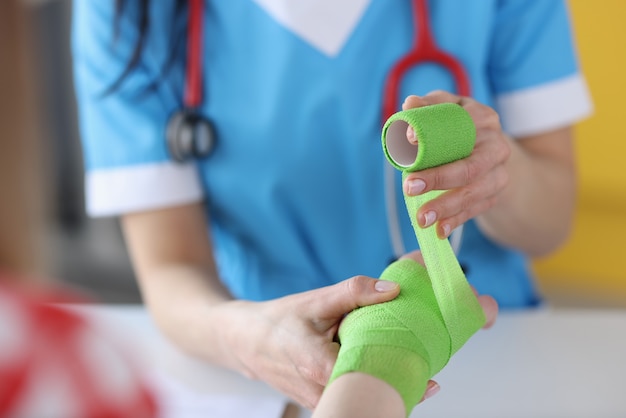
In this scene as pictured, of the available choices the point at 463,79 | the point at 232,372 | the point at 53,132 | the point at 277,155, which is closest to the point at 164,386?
the point at 232,372

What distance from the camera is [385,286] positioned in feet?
1.29

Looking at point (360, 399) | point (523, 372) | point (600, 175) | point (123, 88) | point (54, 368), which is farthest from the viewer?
point (600, 175)

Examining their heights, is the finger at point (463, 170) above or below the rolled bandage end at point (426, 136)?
below

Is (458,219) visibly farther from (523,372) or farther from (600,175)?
(600,175)

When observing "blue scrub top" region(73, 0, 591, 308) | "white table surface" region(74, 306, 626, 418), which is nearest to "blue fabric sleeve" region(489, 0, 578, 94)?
"blue scrub top" region(73, 0, 591, 308)

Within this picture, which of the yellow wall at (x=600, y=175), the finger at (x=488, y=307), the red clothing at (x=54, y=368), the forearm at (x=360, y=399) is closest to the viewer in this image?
the red clothing at (x=54, y=368)

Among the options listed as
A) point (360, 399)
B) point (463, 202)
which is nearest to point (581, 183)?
point (463, 202)

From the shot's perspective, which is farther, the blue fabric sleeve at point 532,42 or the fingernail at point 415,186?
the blue fabric sleeve at point 532,42

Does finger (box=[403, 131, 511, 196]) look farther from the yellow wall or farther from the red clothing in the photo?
the yellow wall

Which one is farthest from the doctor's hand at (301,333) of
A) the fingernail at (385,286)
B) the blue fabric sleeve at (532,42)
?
the blue fabric sleeve at (532,42)

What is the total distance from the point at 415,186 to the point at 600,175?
75cm

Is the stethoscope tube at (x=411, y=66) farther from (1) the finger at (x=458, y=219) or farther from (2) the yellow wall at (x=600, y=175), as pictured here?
(2) the yellow wall at (x=600, y=175)

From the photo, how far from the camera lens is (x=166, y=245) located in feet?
2.09

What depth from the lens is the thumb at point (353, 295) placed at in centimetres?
39
